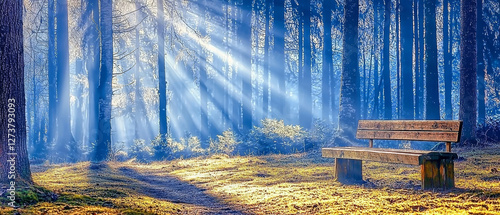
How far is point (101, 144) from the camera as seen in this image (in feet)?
50.9

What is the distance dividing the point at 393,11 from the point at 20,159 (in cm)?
2740

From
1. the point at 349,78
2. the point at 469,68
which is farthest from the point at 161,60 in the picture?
the point at 469,68

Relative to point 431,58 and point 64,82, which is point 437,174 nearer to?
point 431,58

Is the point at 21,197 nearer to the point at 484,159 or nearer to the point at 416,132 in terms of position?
the point at 416,132

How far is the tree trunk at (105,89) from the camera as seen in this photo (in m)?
15.5

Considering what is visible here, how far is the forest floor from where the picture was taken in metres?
5.66

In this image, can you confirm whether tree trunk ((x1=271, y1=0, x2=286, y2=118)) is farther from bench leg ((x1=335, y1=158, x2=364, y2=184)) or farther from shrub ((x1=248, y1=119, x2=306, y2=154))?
bench leg ((x1=335, y1=158, x2=364, y2=184))

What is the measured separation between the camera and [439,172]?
688 cm

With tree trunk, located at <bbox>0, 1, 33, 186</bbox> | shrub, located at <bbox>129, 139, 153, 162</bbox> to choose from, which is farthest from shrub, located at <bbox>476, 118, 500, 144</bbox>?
tree trunk, located at <bbox>0, 1, 33, 186</bbox>

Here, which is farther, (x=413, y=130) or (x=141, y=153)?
(x=141, y=153)

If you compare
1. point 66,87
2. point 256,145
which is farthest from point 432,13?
point 66,87

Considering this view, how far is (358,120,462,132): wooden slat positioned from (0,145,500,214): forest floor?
3.37 feet

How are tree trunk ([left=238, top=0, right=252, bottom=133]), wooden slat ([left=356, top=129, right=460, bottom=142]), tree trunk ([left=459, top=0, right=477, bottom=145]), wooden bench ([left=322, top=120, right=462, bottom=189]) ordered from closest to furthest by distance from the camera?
wooden bench ([left=322, top=120, right=462, bottom=189]) → wooden slat ([left=356, top=129, right=460, bottom=142]) → tree trunk ([left=459, top=0, right=477, bottom=145]) → tree trunk ([left=238, top=0, right=252, bottom=133])

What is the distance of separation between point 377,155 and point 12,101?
5996 millimetres
